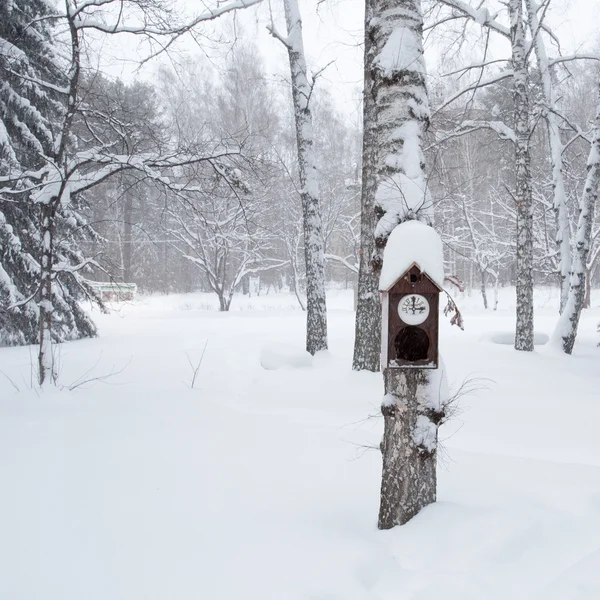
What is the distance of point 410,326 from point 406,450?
1.93 feet

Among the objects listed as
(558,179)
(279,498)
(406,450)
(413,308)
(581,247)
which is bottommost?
(279,498)

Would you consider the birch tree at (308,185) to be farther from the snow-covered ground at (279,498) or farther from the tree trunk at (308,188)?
the snow-covered ground at (279,498)

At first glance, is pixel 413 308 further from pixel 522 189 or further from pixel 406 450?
pixel 522 189

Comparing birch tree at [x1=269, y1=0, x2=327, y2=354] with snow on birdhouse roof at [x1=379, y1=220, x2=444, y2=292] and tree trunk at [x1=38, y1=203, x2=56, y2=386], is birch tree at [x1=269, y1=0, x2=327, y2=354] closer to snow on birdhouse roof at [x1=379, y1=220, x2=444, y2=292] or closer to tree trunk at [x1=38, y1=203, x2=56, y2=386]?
tree trunk at [x1=38, y1=203, x2=56, y2=386]

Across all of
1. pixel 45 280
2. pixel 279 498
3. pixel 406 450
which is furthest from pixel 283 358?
pixel 406 450

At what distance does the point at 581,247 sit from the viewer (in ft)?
24.1

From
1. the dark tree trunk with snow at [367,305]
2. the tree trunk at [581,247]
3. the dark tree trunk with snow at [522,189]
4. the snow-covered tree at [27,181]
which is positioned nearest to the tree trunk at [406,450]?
the dark tree trunk with snow at [367,305]

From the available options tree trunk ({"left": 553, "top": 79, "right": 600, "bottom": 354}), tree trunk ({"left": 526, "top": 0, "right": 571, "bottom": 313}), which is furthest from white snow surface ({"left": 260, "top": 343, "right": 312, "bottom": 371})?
tree trunk ({"left": 526, "top": 0, "right": 571, "bottom": 313})

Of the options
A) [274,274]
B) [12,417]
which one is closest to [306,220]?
[12,417]

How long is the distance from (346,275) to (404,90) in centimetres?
2684

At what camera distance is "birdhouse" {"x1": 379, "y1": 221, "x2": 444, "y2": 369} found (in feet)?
6.70

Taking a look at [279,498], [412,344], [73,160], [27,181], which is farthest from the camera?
[27,181]

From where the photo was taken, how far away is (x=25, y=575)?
185 centimetres

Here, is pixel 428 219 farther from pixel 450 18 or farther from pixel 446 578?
pixel 450 18
